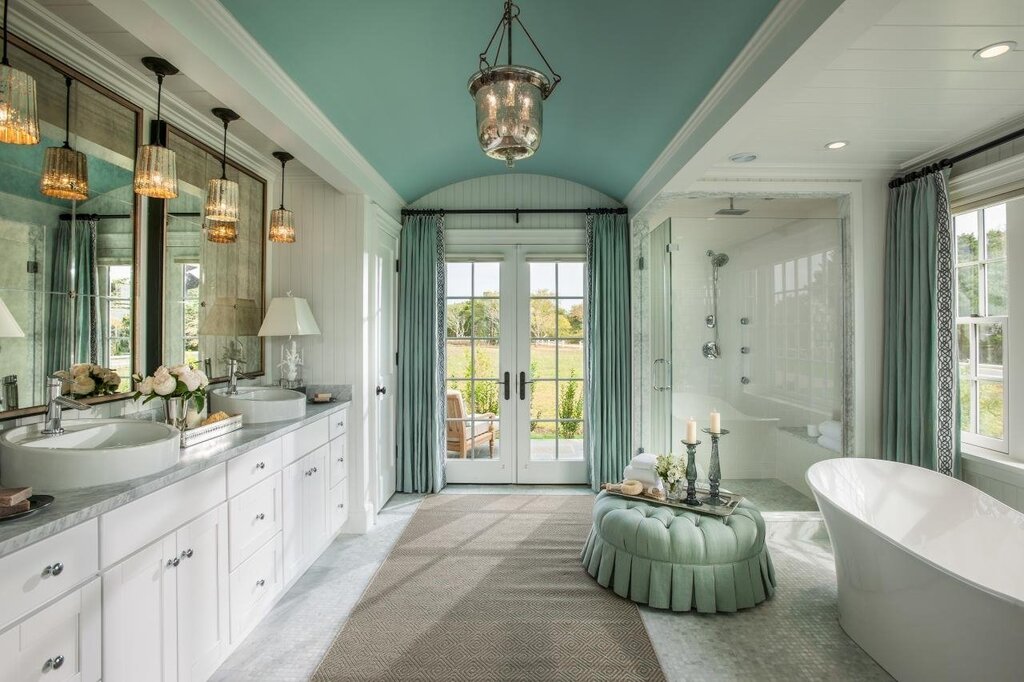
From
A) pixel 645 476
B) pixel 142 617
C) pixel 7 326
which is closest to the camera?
pixel 7 326

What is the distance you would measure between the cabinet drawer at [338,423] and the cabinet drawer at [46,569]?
170 centimetres

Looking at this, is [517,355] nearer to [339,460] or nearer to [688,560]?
[339,460]

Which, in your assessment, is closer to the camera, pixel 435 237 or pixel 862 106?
pixel 862 106

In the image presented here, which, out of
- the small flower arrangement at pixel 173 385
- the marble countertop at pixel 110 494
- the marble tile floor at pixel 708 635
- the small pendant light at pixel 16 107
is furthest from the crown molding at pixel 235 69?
the marble tile floor at pixel 708 635

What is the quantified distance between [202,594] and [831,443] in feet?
13.1

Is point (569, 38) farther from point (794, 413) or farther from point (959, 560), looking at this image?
point (794, 413)

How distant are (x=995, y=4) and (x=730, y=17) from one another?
88 cm

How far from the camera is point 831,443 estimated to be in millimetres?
3576

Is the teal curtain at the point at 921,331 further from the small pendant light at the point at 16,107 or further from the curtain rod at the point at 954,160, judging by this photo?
the small pendant light at the point at 16,107

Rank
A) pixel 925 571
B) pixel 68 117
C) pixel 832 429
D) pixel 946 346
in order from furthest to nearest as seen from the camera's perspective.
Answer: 1. pixel 832 429
2. pixel 946 346
3. pixel 68 117
4. pixel 925 571

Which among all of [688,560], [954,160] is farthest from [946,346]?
[688,560]

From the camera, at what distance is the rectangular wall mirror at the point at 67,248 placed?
1.68 meters

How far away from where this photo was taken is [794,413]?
3914 millimetres

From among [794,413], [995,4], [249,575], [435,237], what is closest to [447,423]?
[435,237]
